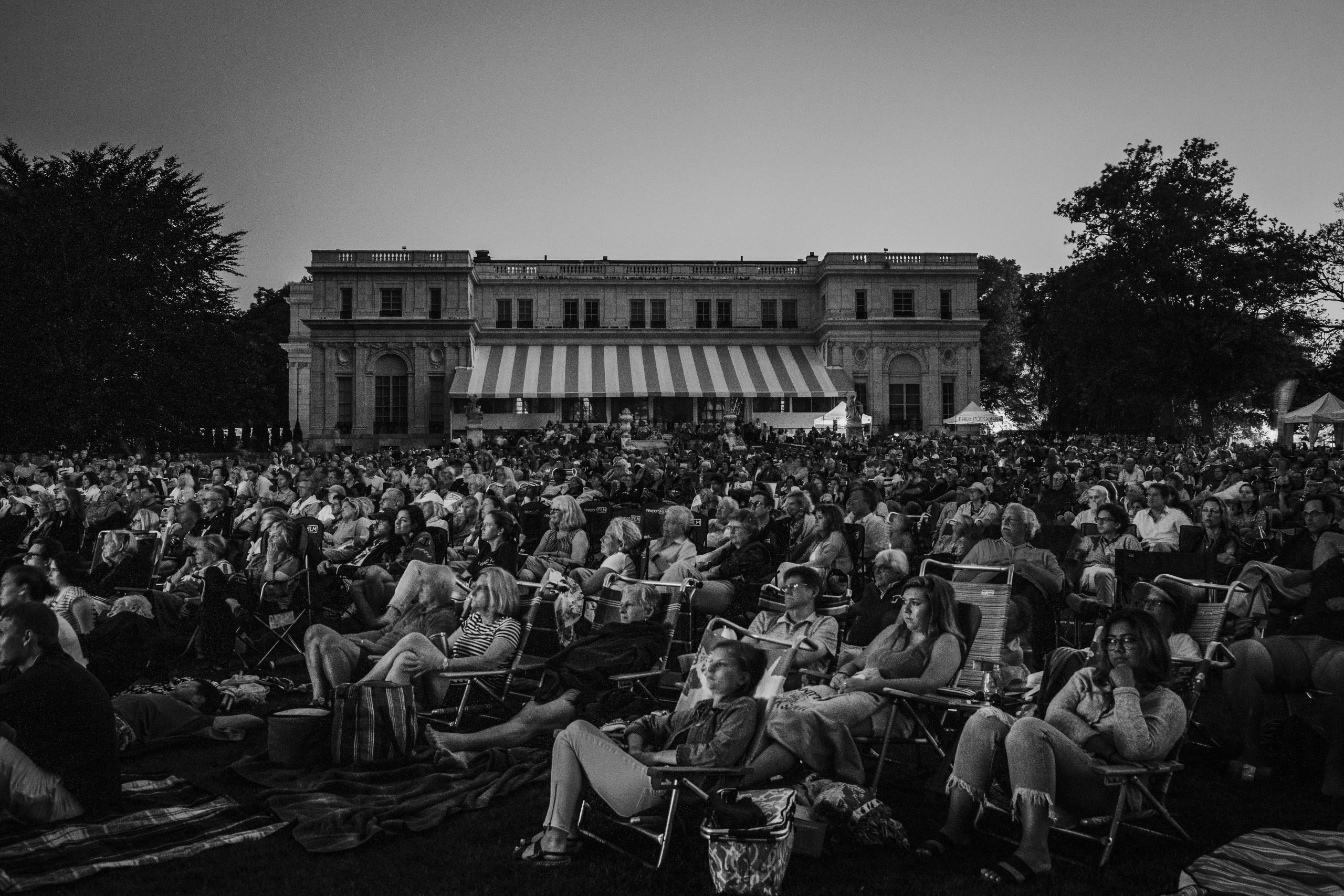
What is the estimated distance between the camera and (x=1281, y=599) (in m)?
6.34

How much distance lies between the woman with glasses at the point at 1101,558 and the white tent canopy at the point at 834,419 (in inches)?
1298

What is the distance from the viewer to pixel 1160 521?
8.88 meters

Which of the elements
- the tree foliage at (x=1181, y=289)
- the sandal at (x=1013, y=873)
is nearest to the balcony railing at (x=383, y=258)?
the tree foliage at (x=1181, y=289)

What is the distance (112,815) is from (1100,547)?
6.59m

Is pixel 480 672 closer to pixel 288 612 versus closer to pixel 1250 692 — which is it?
pixel 288 612

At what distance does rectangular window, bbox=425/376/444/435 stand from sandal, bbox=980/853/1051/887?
138ft

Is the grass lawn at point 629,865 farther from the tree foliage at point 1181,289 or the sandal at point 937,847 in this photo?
the tree foliage at point 1181,289

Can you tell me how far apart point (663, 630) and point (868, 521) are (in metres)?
3.54

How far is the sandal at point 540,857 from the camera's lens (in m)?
3.90

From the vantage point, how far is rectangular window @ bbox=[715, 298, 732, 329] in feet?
157

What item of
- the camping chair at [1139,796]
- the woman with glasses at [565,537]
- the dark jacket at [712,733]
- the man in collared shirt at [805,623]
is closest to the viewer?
the camping chair at [1139,796]

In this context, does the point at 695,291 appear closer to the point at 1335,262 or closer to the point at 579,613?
the point at 1335,262

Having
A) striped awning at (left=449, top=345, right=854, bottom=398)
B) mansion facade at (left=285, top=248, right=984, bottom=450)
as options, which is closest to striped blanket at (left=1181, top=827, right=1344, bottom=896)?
mansion facade at (left=285, top=248, right=984, bottom=450)

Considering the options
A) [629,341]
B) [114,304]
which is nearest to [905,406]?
[629,341]
